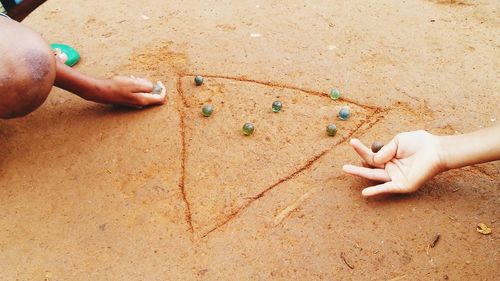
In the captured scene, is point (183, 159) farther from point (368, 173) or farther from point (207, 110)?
point (368, 173)

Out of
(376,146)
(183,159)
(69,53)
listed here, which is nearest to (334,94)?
(376,146)

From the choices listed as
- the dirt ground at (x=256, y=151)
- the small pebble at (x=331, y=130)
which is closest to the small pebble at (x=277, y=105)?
the dirt ground at (x=256, y=151)

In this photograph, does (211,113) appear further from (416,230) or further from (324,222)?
(416,230)

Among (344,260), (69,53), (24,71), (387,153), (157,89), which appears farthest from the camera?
(69,53)

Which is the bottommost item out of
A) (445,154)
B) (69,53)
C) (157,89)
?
(69,53)

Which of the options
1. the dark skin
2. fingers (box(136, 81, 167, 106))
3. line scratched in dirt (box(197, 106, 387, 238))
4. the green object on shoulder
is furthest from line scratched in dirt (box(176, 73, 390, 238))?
the green object on shoulder

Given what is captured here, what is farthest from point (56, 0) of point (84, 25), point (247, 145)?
point (247, 145)
